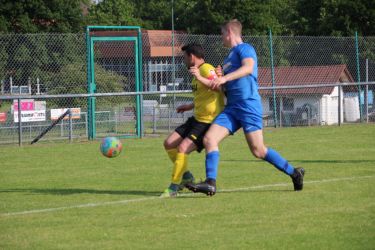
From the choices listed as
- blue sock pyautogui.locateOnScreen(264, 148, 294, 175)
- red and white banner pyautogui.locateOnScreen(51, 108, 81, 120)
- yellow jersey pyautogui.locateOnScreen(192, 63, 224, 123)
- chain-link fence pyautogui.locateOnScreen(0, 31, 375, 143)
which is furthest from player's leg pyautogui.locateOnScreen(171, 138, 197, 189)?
red and white banner pyautogui.locateOnScreen(51, 108, 81, 120)

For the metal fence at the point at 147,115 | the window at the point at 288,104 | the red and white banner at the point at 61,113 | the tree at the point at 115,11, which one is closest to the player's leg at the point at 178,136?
the metal fence at the point at 147,115

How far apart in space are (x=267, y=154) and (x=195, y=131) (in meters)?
0.94

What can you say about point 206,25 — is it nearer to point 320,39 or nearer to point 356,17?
point 356,17

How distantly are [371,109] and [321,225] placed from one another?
19554 millimetres

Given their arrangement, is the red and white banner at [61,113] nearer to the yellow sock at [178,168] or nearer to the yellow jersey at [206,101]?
the yellow jersey at [206,101]

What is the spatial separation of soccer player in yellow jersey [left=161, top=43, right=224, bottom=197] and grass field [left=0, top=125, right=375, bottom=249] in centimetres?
26

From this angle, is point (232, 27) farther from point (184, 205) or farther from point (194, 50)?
point (184, 205)

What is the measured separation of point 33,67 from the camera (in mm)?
20078

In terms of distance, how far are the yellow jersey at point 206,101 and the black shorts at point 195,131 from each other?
7cm

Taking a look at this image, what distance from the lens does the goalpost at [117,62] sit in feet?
67.8

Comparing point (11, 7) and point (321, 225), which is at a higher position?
point (11, 7)

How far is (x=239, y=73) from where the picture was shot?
30.5 feet

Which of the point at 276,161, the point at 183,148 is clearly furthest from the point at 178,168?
the point at 276,161

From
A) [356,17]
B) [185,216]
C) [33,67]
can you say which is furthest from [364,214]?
[356,17]
